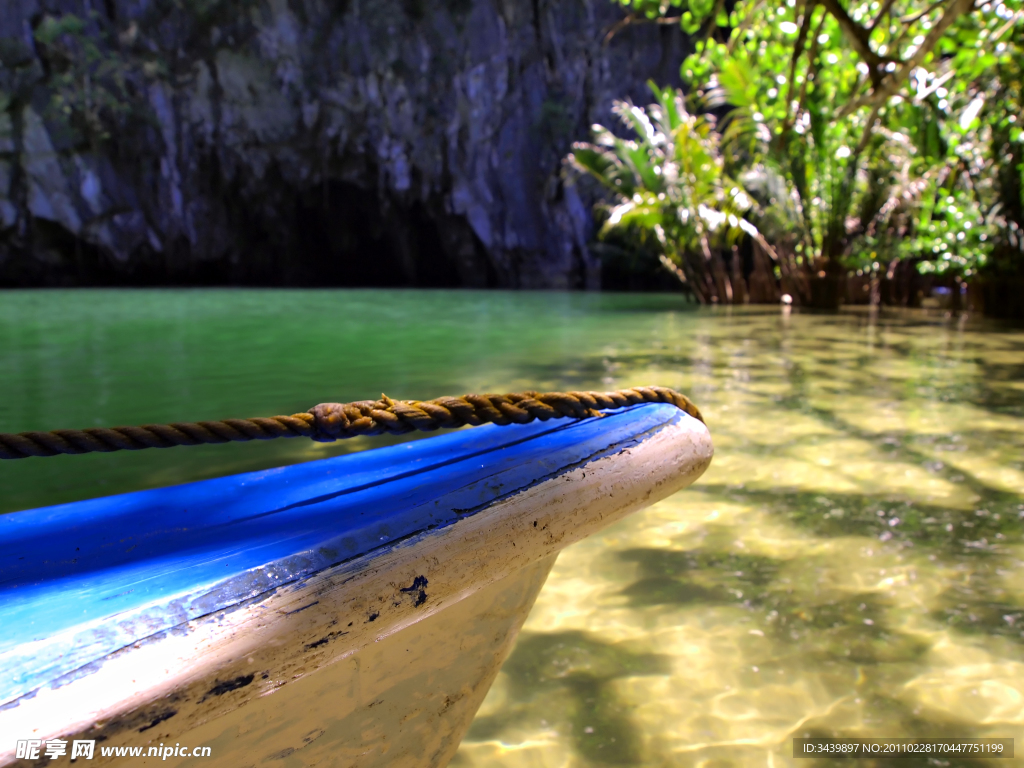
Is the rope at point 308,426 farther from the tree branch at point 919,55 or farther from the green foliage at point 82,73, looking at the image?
the green foliage at point 82,73

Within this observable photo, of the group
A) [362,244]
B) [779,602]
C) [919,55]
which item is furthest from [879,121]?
[362,244]

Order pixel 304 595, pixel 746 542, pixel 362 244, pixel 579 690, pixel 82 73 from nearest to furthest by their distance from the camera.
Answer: pixel 304 595, pixel 579 690, pixel 746 542, pixel 82 73, pixel 362 244

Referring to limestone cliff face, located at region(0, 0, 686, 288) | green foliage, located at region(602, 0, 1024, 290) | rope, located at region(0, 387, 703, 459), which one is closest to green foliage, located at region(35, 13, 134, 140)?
limestone cliff face, located at region(0, 0, 686, 288)

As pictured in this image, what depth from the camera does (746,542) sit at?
178 centimetres

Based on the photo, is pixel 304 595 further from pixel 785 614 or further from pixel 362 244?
pixel 362 244

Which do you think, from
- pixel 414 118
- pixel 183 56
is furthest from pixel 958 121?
pixel 183 56

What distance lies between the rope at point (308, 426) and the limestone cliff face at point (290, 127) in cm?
1993

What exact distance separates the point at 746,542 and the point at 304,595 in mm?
1387

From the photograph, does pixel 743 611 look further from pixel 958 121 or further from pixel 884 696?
pixel 958 121

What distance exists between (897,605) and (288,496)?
4.23 ft

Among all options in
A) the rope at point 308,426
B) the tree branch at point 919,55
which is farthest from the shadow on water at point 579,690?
the tree branch at point 919,55

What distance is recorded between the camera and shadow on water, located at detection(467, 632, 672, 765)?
1.11m

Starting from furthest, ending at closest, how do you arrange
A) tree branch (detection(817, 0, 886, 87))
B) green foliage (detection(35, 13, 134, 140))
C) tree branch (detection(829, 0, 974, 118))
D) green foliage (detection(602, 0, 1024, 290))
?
green foliage (detection(35, 13, 134, 140)), green foliage (detection(602, 0, 1024, 290)), tree branch (detection(817, 0, 886, 87)), tree branch (detection(829, 0, 974, 118))

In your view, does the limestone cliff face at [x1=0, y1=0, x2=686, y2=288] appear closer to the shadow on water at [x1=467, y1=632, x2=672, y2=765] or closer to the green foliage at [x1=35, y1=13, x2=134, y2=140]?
the green foliage at [x1=35, y1=13, x2=134, y2=140]
